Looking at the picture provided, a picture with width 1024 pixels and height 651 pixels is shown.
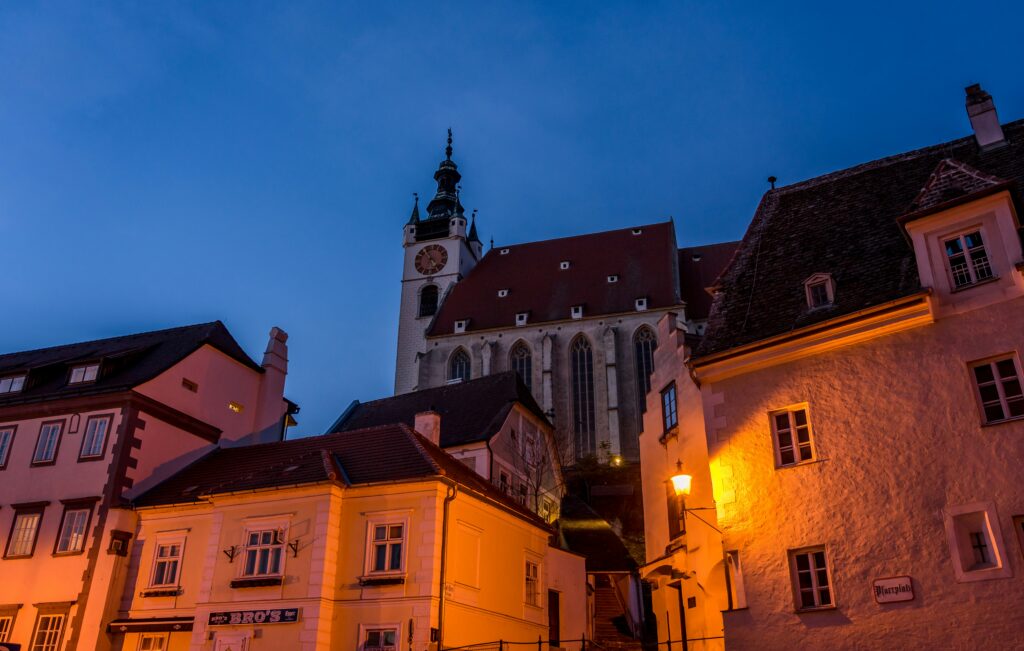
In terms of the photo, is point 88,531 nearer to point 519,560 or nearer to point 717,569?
point 519,560

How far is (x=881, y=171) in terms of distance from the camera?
1891 cm

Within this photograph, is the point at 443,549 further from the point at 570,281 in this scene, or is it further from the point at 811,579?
the point at 570,281

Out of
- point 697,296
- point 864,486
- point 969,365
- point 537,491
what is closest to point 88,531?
point 537,491

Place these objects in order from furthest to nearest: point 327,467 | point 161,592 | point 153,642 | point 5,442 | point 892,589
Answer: point 5,442
point 161,592
point 153,642
point 327,467
point 892,589

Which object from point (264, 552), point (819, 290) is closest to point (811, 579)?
point (819, 290)

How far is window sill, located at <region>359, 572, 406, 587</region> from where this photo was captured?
1956cm

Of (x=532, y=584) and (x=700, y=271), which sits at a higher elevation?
(x=700, y=271)

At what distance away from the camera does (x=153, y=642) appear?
22.7 m

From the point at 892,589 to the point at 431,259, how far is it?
67221 mm

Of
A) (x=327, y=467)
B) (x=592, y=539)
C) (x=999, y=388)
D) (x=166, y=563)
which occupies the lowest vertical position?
(x=166, y=563)

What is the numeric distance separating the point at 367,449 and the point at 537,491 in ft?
38.9

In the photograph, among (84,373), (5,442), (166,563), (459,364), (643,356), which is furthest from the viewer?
(459,364)

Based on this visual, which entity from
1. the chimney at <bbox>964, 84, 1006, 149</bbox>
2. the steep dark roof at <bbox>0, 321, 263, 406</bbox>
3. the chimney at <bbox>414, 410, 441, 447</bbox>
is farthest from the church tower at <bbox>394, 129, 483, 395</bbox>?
the chimney at <bbox>964, 84, 1006, 149</bbox>

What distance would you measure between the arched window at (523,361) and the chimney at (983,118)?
4803 centimetres
